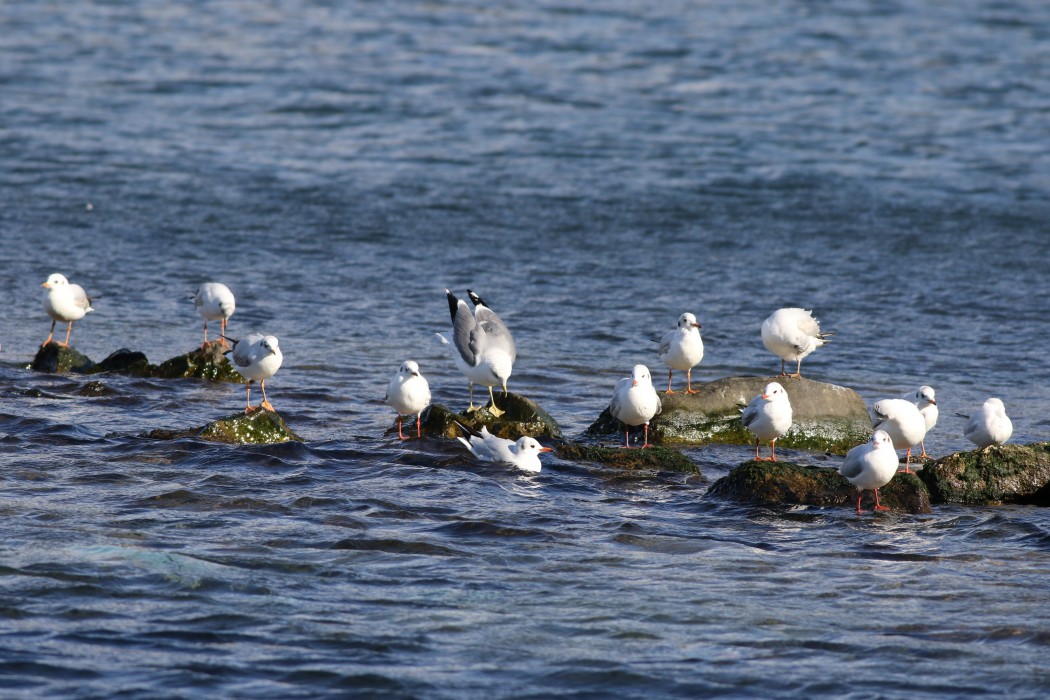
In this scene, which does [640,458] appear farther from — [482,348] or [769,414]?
[482,348]

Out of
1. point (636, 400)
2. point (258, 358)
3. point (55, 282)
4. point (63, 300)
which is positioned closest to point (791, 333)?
point (636, 400)

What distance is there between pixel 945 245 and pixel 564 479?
30.2ft

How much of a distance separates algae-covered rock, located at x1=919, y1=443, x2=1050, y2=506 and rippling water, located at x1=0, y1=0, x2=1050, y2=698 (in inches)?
7.8

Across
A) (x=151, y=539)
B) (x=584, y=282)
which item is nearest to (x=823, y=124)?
(x=584, y=282)

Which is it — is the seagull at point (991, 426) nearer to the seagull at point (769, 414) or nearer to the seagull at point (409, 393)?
the seagull at point (769, 414)

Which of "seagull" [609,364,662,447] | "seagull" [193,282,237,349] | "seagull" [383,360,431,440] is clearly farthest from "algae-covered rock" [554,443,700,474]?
"seagull" [193,282,237,349]

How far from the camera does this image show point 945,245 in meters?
16.6

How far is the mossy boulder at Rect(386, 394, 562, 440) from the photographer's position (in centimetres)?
973

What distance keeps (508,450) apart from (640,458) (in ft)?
2.80

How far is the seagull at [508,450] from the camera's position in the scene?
29.4ft

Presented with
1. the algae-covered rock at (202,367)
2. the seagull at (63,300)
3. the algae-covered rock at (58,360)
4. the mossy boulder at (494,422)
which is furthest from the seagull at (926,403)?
the seagull at (63,300)

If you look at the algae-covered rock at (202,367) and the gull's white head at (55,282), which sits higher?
the gull's white head at (55,282)

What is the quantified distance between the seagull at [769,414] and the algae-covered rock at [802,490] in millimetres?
703

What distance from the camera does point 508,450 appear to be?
902 cm
